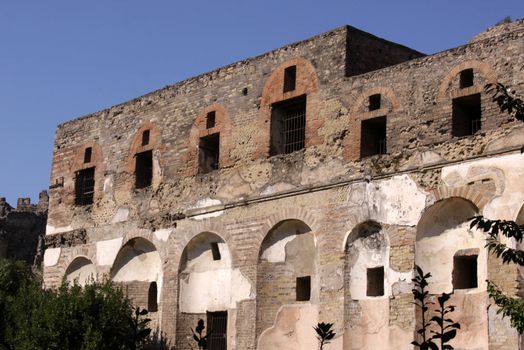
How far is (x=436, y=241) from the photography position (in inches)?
658

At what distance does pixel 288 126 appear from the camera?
1998 centimetres

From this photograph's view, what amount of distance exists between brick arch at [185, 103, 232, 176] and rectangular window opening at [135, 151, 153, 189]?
170cm

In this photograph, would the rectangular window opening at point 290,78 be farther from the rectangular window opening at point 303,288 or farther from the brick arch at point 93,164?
the brick arch at point 93,164

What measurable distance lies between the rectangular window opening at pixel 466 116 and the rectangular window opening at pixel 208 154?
6.24m

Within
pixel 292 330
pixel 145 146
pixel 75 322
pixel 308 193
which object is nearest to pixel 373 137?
pixel 308 193

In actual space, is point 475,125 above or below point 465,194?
above

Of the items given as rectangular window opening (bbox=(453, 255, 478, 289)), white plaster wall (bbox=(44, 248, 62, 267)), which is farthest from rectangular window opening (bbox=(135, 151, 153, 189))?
rectangular window opening (bbox=(453, 255, 478, 289))

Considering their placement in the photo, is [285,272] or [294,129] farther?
[294,129]

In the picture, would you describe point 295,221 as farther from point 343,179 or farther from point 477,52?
point 477,52

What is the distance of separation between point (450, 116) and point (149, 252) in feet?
28.2

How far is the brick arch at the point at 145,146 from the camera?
890 inches

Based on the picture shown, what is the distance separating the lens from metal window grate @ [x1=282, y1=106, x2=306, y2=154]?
19.6 m

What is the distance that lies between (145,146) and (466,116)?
8.58m

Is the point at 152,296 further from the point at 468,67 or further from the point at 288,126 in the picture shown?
the point at 468,67
